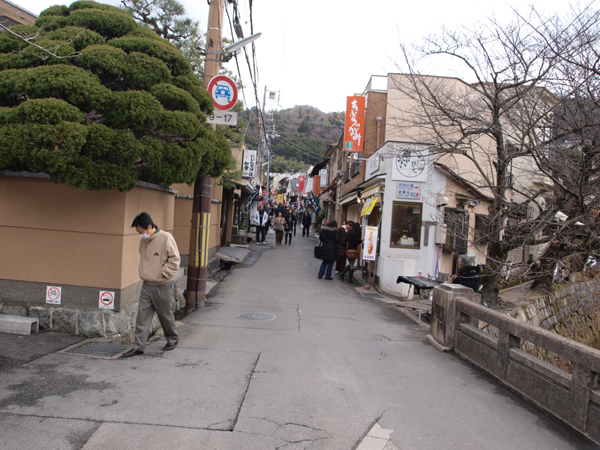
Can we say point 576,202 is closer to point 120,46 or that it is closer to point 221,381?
point 221,381

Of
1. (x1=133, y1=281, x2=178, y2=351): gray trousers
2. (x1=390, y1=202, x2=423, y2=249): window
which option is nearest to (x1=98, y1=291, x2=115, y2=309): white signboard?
(x1=133, y1=281, x2=178, y2=351): gray trousers

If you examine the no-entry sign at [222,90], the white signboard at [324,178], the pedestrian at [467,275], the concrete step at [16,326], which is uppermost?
the white signboard at [324,178]

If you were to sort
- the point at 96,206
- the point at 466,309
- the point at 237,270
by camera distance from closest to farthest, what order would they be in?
the point at 96,206 → the point at 466,309 → the point at 237,270

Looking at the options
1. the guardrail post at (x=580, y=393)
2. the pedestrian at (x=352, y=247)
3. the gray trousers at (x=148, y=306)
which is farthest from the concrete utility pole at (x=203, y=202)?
the guardrail post at (x=580, y=393)

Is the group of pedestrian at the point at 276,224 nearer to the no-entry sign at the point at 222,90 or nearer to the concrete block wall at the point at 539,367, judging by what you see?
the no-entry sign at the point at 222,90

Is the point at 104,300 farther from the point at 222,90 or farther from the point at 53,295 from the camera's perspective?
the point at 222,90

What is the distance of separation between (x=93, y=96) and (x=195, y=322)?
4.17 m

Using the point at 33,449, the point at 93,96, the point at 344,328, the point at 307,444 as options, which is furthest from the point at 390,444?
the point at 93,96

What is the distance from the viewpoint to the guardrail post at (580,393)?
4086 millimetres

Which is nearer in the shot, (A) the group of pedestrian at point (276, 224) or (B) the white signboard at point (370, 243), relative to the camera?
(B) the white signboard at point (370, 243)

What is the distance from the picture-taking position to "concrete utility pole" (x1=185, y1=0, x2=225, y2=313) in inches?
Answer: 343

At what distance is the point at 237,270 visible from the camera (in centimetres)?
1439

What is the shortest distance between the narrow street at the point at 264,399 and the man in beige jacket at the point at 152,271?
36 centimetres

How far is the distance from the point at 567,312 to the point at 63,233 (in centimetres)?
1083
